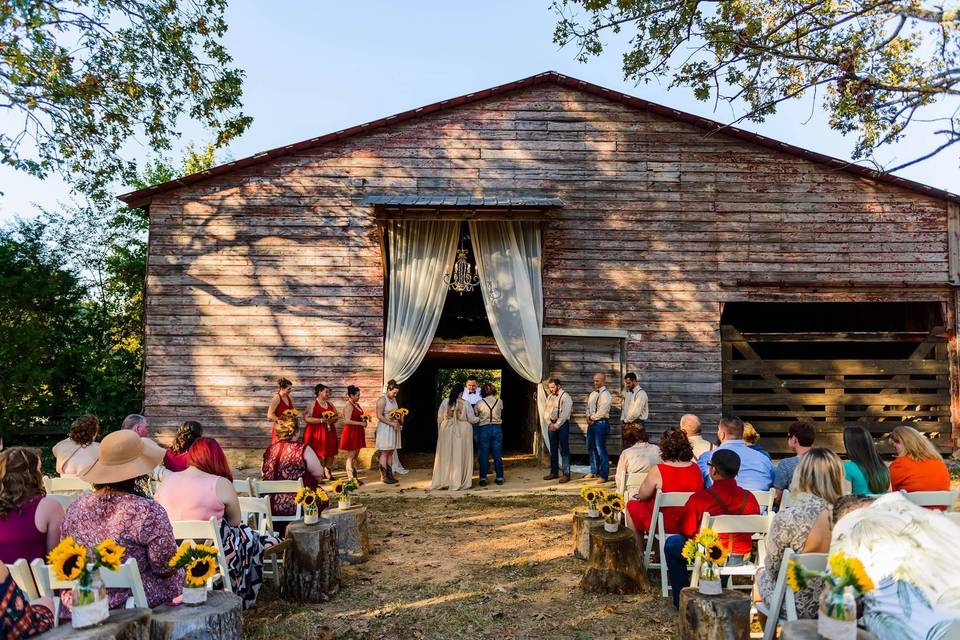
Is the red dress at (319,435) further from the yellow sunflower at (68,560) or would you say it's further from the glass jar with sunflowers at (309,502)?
the yellow sunflower at (68,560)

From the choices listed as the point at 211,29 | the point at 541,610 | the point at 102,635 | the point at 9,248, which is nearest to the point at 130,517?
the point at 102,635

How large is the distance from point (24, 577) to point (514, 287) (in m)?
9.25

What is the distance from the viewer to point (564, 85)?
12305mm

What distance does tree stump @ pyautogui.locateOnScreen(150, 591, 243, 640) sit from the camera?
3407 millimetres

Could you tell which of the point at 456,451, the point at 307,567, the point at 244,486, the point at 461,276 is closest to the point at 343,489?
the point at 244,486

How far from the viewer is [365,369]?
12.0m


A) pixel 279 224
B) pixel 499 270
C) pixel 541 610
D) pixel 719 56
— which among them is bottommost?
pixel 541 610

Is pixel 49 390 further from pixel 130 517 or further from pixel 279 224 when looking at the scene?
pixel 130 517

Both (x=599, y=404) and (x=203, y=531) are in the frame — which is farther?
(x=599, y=404)

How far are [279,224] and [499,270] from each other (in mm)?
3989

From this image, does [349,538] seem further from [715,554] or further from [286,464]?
[715,554]

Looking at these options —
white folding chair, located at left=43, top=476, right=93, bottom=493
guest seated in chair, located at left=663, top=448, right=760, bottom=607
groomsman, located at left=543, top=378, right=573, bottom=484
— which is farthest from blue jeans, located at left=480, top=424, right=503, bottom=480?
white folding chair, located at left=43, top=476, right=93, bottom=493

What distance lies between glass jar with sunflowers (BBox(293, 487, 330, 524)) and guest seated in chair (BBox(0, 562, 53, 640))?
8.50 feet

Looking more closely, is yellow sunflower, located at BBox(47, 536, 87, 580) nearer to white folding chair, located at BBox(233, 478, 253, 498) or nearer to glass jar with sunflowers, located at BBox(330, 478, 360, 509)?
white folding chair, located at BBox(233, 478, 253, 498)
